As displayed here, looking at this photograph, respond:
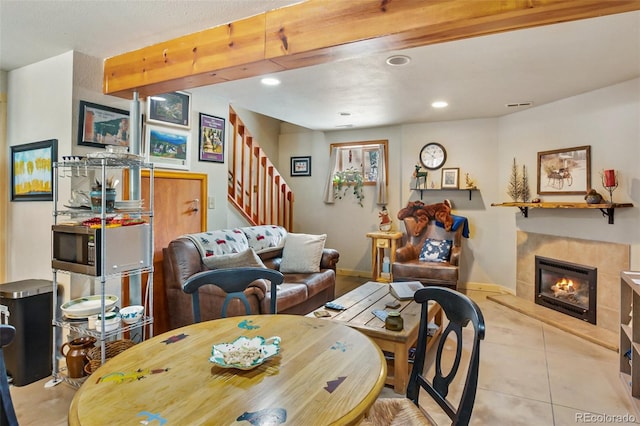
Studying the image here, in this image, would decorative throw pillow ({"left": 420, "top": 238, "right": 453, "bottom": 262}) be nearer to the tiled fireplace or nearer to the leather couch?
the tiled fireplace

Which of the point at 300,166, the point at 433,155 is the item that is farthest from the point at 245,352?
the point at 300,166

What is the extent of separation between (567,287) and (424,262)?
1.52m

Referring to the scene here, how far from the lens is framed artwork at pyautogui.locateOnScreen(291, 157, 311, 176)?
6.34 m

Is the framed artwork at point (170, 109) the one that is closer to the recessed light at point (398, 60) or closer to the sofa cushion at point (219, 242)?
the sofa cushion at point (219, 242)

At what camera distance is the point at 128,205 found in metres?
2.48

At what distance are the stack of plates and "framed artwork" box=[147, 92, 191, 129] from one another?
103 cm

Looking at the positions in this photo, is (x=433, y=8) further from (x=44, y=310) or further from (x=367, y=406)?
(x=44, y=310)

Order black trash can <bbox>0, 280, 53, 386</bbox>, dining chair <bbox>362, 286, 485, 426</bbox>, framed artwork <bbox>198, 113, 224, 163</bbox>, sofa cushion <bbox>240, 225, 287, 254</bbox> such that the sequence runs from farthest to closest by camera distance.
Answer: sofa cushion <bbox>240, 225, 287, 254</bbox> < framed artwork <bbox>198, 113, 224, 163</bbox> < black trash can <bbox>0, 280, 53, 386</bbox> < dining chair <bbox>362, 286, 485, 426</bbox>

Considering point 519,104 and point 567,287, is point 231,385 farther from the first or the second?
point 519,104

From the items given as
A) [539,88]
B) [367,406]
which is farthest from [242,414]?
[539,88]

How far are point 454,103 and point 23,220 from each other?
14.1 feet

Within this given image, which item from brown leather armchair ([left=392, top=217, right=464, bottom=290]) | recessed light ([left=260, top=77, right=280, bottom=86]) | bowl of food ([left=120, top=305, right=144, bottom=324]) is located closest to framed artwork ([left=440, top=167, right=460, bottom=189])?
brown leather armchair ([left=392, top=217, right=464, bottom=290])

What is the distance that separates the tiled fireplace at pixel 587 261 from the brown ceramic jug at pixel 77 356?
4.36 meters

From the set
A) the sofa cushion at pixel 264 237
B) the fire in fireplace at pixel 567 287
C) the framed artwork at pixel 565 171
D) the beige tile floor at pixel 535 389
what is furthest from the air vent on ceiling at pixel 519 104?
the sofa cushion at pixel 264 237
